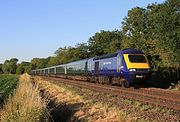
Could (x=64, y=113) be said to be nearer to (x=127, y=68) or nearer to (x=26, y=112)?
(x=26, y=112)

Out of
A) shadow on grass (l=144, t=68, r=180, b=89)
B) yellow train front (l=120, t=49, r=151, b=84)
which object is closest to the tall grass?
yellow train front (l=120, t=49, r=151, b=84)

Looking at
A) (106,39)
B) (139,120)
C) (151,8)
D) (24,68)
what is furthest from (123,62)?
(24,68)

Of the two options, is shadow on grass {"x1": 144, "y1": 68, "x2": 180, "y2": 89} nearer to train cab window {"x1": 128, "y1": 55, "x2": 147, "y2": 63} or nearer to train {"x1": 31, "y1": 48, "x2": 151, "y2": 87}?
train {"x1": 31, "y1": 48, "x2": 151, "y2": 87}

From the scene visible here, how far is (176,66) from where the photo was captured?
33.5 metres

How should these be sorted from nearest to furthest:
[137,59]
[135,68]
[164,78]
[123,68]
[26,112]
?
[26,112] < [135,68] < [123,68] < [137,59] < [164,78]

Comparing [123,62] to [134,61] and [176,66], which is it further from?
[176,66]

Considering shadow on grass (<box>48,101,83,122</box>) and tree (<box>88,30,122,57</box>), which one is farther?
tree (<box>88,30,122,57</box>)

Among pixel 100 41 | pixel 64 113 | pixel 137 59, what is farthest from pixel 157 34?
pixel 100 41

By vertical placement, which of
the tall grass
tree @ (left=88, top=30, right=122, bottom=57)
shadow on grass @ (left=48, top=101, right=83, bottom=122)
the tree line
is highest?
tree @ (left=88, top=30, right=122, bottom=57)

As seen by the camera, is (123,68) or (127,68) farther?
(123,68)

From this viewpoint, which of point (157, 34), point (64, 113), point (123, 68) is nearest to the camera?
point (64, 113)

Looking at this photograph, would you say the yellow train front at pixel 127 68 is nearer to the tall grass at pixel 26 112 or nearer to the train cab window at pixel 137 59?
the train cab window at pixel 137 59

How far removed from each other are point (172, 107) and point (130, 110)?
152 centimetres

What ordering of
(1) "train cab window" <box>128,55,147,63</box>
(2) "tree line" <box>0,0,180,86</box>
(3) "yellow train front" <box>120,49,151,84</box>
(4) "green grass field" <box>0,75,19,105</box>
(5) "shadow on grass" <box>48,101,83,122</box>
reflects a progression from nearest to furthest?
(5) "shadow on grass" <box>48,101,83,122</box>
(4) "green grass field" <box>0,75,19,105</box>
(3) "yellow train front" <box>120,49,151,84</box>
(1) "train cab window" <box>128,55,147,63</box>
(2) "tree line" <box>0,0,180,86</box>
